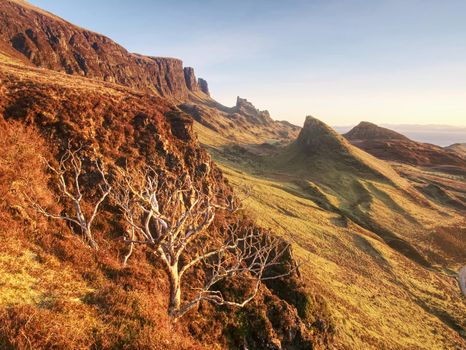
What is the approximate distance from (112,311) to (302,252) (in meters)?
36.5

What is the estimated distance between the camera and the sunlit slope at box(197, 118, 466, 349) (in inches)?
1331

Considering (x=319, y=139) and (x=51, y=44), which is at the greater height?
(x=51, y=44)

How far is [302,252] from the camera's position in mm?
42781

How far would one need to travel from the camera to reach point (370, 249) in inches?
2085

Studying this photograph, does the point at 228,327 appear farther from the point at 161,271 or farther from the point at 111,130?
the point at 111,130

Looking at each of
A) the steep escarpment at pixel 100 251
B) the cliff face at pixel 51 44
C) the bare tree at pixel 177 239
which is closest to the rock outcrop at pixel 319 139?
the steep escarpment at pixel 100 251

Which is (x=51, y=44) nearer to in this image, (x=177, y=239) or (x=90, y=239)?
(x=90, y=239)

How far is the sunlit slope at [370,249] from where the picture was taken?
33812 mm

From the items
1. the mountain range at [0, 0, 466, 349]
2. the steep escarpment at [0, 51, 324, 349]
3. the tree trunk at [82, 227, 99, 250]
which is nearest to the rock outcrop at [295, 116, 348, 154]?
the mountain range at [0, 0, 466, 349]

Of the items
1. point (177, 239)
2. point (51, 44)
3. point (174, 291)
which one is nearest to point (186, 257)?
point (177, 239)

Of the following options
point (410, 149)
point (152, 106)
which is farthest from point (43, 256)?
point (410, 149)

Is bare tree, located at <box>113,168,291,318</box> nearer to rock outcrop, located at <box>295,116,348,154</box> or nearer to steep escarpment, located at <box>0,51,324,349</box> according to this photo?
steep escarpment, located at <box>0,51,324,349</box>

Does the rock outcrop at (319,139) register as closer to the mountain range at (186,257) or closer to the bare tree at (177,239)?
the mountain range at (186,257)

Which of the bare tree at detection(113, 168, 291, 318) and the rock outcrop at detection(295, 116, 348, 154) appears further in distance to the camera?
the rock outcrop at detection(295, 116, 348, 154)
